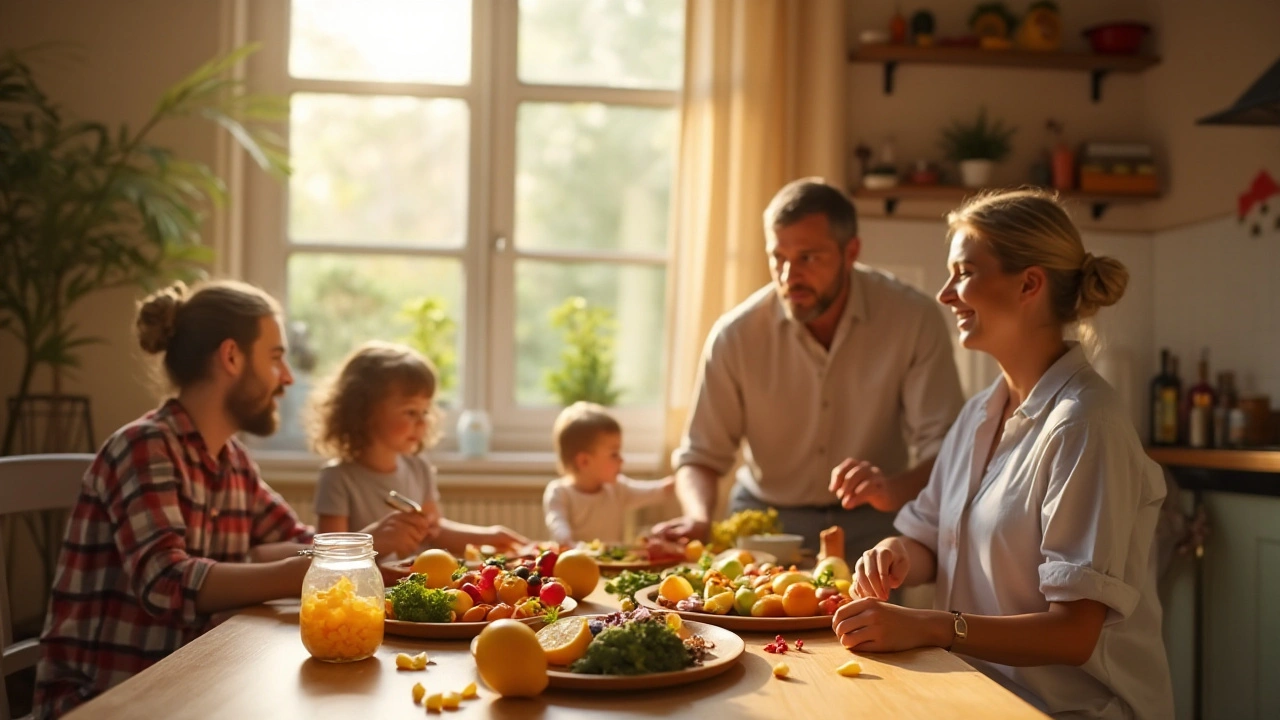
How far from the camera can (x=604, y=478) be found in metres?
3.42

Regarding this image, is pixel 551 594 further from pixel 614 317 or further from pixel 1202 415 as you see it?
pixel 614 317

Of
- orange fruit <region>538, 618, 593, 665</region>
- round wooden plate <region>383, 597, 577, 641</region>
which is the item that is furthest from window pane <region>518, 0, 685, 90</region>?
orange fruit <region>538, 618, 593, 665</region>

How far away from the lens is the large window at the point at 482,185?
4695 mm

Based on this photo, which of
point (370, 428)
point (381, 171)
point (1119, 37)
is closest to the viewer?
point (370, 428)

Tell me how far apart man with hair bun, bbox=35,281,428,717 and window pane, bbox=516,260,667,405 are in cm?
224

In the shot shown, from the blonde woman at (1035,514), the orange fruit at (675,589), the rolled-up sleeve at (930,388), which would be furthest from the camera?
the rolled-up sleeve at (930,388)

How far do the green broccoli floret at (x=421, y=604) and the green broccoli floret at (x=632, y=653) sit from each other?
1.14 feet

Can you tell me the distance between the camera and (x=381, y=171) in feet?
15.6

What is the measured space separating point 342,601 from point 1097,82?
401 cm

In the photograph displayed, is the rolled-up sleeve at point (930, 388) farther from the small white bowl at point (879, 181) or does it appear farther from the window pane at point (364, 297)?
the window pane at point (364, 297)

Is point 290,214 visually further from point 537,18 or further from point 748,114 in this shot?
point 748,114

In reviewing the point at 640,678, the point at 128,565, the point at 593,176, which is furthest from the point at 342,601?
the point at 593,176

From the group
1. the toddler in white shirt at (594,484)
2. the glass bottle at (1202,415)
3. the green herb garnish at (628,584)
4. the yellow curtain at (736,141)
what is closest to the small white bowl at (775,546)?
the green herb garnish at (628,584)

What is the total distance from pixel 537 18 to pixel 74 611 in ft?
10.5
